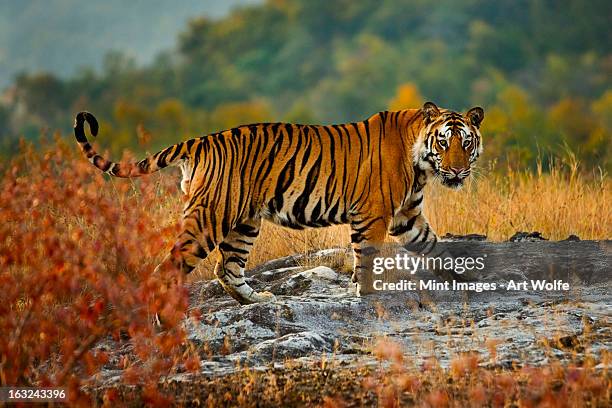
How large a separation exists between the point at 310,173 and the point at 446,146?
3.30ft

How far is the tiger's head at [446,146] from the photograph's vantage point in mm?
8617

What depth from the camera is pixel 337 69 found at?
264 ft

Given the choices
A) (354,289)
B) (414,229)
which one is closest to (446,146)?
(414,229)

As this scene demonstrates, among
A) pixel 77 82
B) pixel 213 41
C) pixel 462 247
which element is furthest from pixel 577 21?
pixel 462 247

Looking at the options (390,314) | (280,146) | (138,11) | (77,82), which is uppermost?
(138,11)

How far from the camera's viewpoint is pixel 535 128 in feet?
125

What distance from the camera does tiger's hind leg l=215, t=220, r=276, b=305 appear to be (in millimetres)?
8656

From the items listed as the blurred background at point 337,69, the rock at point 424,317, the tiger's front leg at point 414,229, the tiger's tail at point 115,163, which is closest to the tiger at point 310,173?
the tiger's tail at point 115,163

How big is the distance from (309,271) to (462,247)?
4.12 ft

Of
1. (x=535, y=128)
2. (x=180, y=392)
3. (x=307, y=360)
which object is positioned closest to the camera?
(x=180, y=392)

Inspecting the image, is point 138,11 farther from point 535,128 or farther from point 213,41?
point 535,128

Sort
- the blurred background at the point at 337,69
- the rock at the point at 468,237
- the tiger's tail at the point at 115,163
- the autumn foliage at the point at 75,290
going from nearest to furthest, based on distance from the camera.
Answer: the autumn foliage at the point at 75,290 → the tiger's tail at the point at 115,163 → the rock at the point at 468,237 → the blurred background at the point at 337,69

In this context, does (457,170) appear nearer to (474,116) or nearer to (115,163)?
(474,116)

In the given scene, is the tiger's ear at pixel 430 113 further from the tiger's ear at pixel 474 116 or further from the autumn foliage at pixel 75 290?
the autumn foliage at pixel 75 290
